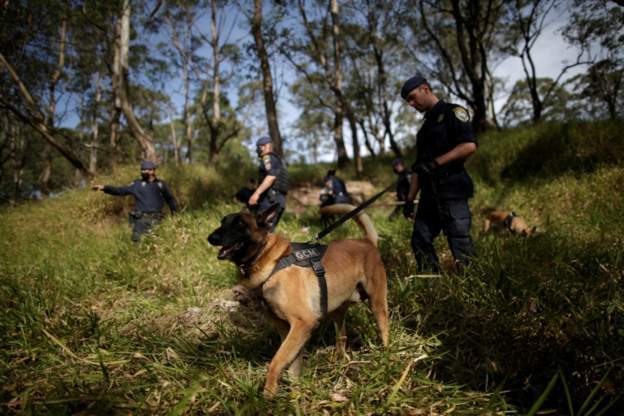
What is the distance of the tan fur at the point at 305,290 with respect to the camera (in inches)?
74.8

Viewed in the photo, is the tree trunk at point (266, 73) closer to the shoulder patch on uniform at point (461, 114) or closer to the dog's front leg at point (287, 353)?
the shoulder patch on uniform at point (461, 114)

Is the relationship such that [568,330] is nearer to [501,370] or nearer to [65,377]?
[501,370]

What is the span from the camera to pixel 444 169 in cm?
287

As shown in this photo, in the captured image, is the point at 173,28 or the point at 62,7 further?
the point at 173,28

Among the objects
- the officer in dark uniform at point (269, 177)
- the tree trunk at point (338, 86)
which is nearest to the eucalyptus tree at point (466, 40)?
the tree trunk at point (338, 86)

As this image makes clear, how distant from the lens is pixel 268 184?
14.9 ft

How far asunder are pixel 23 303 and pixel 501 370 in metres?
4.19

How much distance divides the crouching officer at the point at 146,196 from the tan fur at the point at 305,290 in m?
4.53

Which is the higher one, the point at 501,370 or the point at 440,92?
the point at 440,92

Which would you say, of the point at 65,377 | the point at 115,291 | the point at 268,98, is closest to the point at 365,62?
the point at 268,98

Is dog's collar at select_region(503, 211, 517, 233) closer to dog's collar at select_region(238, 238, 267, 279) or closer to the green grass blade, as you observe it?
the green grass blade

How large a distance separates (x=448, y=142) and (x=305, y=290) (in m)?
1.96

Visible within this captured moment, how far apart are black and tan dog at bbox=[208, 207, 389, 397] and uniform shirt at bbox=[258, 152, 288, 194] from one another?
2.51 m

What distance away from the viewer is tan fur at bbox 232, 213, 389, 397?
74.8 inches
